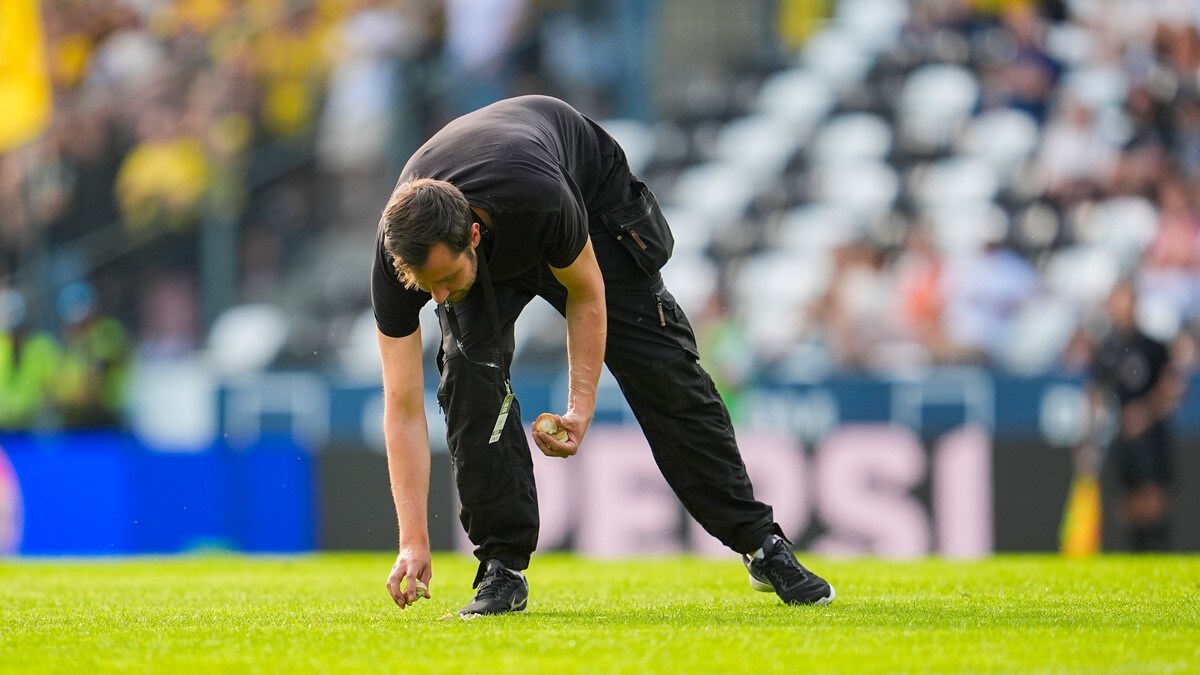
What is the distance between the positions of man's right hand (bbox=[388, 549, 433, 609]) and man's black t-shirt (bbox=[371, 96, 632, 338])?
0.61 metres

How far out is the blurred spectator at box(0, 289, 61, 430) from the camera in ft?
44.3

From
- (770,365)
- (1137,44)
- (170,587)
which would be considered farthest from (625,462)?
(1137,44)

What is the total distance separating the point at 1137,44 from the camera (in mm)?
14516

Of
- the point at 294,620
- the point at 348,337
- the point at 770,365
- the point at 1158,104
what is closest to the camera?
the point at 294,620

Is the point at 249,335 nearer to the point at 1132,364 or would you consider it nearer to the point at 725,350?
the point at 725,350

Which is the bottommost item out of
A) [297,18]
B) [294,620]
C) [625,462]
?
[625,462]

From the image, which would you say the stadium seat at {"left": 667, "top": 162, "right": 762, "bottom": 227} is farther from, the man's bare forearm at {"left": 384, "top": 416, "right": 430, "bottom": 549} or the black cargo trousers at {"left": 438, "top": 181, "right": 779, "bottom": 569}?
the man's bare forearm at {"left": 384, "top": 416, "right": 430, "bottom": 549}

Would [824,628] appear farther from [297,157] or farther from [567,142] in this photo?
[297,157]

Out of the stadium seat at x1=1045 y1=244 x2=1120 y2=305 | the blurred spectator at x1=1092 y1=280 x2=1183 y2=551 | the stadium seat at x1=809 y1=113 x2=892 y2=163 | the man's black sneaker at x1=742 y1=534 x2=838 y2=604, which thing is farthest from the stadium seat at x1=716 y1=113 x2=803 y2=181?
the man's black sneaker at x1=742 y1=534 x2=838 y2=604

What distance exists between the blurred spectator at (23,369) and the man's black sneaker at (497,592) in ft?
29.7

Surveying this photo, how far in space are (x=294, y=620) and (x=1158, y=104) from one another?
34.4 ft

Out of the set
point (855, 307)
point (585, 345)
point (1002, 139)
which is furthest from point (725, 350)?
point (585, 345)

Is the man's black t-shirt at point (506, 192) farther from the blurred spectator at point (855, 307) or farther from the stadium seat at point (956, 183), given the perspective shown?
the stadium seat at point (956, 183)

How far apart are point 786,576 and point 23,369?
9.80 meters
